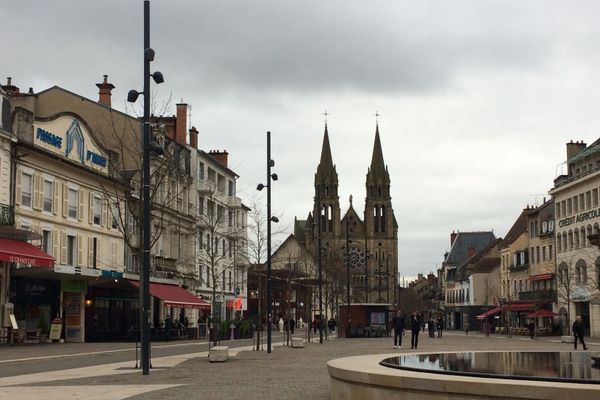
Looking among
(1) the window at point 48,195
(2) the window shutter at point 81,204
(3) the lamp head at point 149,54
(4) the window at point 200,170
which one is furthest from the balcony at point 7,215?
(4) the window at point 200,170

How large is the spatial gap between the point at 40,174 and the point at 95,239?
23.5 feet

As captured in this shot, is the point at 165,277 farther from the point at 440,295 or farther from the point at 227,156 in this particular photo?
the point at 440,295

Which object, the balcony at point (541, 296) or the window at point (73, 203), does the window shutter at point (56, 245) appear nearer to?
the window at point (73, 203)

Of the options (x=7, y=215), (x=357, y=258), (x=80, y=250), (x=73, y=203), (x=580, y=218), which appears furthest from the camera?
(x=357, y=258)

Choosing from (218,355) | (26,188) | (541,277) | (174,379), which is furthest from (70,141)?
(541,277)

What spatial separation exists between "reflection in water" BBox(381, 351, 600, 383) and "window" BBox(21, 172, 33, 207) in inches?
1031

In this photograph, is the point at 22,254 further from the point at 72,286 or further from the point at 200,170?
the point at 200,170

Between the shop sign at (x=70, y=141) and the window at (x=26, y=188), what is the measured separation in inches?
66.1

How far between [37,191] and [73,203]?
400 centimetres

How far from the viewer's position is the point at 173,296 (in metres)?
49.1

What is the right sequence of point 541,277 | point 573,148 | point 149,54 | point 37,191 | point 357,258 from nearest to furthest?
point 149,54
point 37,191
point 573,148
point 541,277
point 357,258

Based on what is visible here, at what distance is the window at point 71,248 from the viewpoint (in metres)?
43.5

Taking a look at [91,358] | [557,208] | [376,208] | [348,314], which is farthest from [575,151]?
[376,208]

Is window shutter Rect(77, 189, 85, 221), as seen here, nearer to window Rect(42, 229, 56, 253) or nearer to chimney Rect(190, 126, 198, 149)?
window Rect(42, 229, 56, 253)
